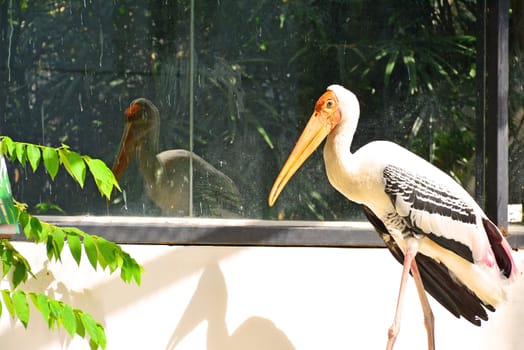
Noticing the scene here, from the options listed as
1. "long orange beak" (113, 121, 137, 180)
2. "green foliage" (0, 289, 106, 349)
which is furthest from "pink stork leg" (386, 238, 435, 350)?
"long orange beak" (113, 121, 137, 180)

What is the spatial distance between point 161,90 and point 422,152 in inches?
43.4

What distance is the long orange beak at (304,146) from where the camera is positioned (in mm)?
3529

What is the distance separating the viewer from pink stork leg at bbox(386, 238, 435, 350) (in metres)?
3.38

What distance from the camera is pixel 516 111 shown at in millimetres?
4031

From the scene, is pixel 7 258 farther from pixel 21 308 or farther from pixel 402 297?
pixel 402 297

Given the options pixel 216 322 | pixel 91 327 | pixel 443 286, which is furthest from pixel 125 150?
pixel 443 286

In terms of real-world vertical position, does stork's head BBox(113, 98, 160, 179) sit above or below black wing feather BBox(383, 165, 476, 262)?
above

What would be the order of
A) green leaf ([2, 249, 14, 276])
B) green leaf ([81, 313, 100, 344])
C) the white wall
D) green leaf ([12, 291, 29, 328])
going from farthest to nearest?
1. the white wall
2. green leaf ([2, 249, 14, 276])
3. green leaf ([81, 313, 100, 344])
4. green leaf ([12, 291, 29, 328])

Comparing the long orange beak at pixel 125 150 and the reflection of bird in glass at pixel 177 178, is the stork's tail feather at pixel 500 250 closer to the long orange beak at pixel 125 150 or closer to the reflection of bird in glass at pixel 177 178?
the reflection of bird in glass at pixel 177 178

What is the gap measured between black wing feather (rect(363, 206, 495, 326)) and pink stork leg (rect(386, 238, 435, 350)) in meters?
0.07

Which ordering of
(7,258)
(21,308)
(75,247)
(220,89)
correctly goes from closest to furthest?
(21,308) → (75,247) → (7,258) → (220,89)

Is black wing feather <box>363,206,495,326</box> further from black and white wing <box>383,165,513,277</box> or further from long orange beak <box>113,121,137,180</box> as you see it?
long orange beak <box>113,121,137,180</box>

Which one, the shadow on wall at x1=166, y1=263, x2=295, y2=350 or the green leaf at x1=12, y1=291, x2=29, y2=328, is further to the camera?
the shadow on wall at x1=166, y1=263, x2=295, y2=350

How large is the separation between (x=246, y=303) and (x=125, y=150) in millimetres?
797
